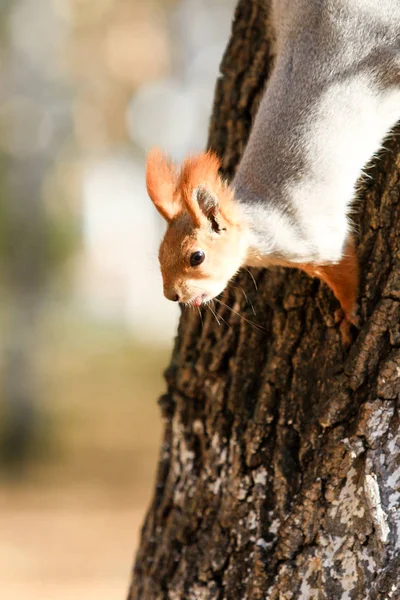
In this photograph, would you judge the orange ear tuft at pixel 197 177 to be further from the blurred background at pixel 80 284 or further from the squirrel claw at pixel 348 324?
the blurred background at pixel 80 284

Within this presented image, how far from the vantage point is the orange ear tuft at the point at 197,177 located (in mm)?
1403

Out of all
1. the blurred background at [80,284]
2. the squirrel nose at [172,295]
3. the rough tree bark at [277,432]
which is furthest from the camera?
the blurred background at [80,284]

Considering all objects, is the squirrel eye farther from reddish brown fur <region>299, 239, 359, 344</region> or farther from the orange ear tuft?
reddish brown fur <region>299, 239, 359, 344</region>

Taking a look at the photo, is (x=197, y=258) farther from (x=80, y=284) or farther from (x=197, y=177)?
(x=80, y=284)

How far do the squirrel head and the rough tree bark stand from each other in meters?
0.22

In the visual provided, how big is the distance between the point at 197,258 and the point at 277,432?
0.38m

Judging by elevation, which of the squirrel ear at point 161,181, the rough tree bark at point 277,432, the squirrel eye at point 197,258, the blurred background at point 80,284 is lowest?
the rough tree bark at point 277,432

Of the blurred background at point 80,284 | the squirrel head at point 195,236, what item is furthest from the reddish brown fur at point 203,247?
the blurred background at point 80,284

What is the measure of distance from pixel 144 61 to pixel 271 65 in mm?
8826

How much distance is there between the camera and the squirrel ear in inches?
57.5

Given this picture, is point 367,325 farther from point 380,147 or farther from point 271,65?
point 271,65

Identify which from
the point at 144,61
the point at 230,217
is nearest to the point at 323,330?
the point at 230,217

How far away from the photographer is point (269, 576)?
1495mm

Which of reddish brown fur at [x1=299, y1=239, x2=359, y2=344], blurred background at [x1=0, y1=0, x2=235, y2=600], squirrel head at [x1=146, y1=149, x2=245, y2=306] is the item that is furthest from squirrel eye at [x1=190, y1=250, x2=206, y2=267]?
blurred background at [x1=0, y1=0, x2=235, y2=600]
